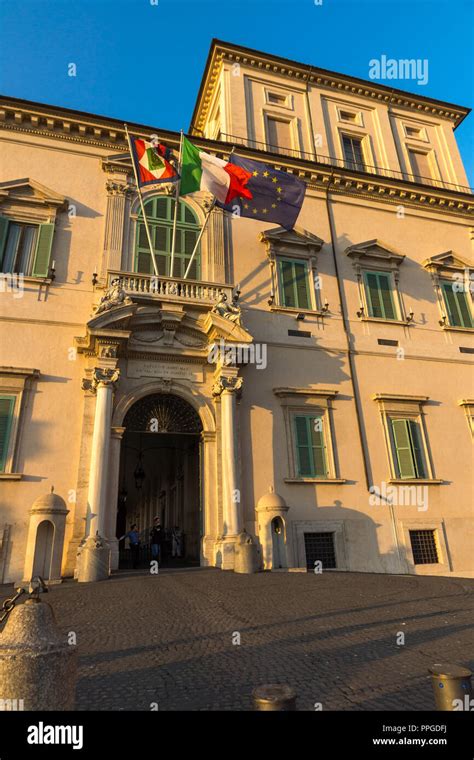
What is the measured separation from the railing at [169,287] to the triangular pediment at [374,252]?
5616 mm

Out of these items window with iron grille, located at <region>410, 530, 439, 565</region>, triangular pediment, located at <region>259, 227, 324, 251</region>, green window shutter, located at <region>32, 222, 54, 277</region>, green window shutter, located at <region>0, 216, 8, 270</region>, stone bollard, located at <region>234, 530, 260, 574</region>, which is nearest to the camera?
stone bollard, located at <region>234, 530, 260, 574</region>

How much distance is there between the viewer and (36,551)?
1003 cm

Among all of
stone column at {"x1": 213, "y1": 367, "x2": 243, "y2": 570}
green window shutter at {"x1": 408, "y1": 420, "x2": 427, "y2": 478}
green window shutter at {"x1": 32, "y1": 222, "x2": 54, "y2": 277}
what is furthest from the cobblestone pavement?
green window shutter at {"x1": 32, "y1": 222, "x2": 54, "y2": 277}

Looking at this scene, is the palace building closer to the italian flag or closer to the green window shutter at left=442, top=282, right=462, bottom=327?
the green window shutter at left=442, top=282, right=462, bottom=327

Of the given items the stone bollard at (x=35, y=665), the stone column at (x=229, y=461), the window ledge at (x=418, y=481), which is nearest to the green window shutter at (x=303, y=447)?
the stone column at (x=229, y=461)

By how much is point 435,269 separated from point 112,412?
44.4ft

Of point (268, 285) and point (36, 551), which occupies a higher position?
point (268, 285)

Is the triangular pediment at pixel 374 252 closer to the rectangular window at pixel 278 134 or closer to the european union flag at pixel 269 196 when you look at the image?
A: the european union flag at pixel 269 196

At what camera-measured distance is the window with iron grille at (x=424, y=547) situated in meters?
14.0

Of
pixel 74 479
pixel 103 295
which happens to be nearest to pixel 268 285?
pixel 103 295

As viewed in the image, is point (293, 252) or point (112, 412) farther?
point (293, 252)

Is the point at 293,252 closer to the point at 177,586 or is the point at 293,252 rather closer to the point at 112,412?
the point at 112,412

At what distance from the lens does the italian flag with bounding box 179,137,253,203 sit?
14.0 meters

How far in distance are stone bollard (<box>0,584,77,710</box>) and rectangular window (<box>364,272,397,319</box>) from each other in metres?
15.3
